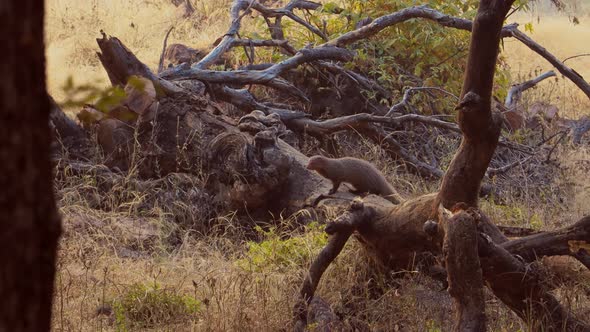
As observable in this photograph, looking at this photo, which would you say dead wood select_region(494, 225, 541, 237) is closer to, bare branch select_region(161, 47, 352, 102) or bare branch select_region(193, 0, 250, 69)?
bare branch select_region(161, 47, 352, 102)

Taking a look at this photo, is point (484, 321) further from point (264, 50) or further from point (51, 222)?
point (264, 50)

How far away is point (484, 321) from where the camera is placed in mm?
2955

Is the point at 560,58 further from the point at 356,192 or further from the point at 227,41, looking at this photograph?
the point at 356,192

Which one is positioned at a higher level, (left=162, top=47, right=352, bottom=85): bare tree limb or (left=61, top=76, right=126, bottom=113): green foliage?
(left=61, top=76, right=126, bottom=113): green foliage

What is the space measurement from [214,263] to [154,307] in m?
0.95

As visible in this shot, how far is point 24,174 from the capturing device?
3.38 feet

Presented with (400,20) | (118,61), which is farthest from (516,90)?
(118,61)

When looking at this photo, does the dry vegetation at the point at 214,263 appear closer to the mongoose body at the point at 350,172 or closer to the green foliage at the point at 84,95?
the mongoose body at the point at 350,172

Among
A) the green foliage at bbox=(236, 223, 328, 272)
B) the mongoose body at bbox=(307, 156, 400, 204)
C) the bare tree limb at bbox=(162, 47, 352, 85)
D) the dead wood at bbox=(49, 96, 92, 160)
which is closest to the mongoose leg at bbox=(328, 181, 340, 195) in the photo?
the mongoose body at bbox=(307, 156, 400, 204)

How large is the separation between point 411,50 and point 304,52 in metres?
1.54

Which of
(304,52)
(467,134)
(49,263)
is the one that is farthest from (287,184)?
(49,263)

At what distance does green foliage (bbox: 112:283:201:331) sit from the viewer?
3.90 m

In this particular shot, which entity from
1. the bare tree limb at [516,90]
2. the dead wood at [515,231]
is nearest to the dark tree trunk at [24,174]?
the dead wood at [515,231]

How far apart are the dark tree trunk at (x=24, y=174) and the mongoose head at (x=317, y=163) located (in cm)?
478
